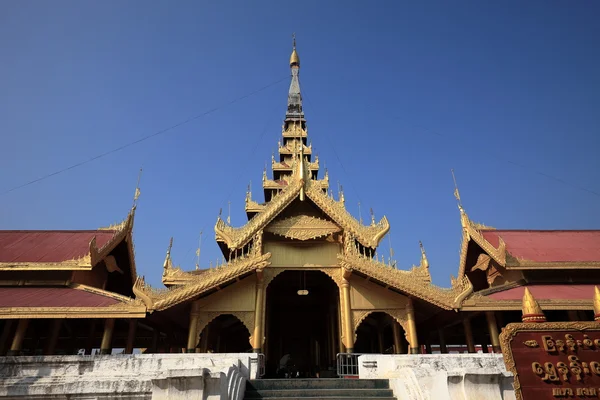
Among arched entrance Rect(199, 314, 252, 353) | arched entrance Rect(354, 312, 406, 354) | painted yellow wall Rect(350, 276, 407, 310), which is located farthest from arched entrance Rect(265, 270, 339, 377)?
painted yellow wall Rect(350, 276, 407, 310)

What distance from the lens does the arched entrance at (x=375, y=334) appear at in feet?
47.3

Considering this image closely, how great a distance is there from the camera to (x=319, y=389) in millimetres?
6613

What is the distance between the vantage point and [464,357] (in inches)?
282

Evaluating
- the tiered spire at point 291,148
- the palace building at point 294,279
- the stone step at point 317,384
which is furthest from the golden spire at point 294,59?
the stone step at point 317,384

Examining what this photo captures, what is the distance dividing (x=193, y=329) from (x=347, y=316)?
13.8 ft

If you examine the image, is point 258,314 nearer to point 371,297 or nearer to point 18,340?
point 371,297

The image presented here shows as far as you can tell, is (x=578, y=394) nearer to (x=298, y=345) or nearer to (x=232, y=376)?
(x=232, y=376)

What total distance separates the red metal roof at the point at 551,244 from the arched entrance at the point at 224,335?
9757mm

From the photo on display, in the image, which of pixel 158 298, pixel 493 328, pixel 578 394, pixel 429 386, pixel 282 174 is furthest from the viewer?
pixel 282 174

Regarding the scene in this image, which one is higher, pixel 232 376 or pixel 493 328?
pixel 493 328

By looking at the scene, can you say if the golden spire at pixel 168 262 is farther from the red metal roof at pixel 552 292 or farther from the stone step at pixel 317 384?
the red metal roof at pixel 552 292

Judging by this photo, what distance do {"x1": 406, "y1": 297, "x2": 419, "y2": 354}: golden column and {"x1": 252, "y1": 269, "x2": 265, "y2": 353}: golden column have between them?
159 inches

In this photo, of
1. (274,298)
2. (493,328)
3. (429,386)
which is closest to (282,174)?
(274,298)

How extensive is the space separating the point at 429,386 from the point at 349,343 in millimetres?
5315
